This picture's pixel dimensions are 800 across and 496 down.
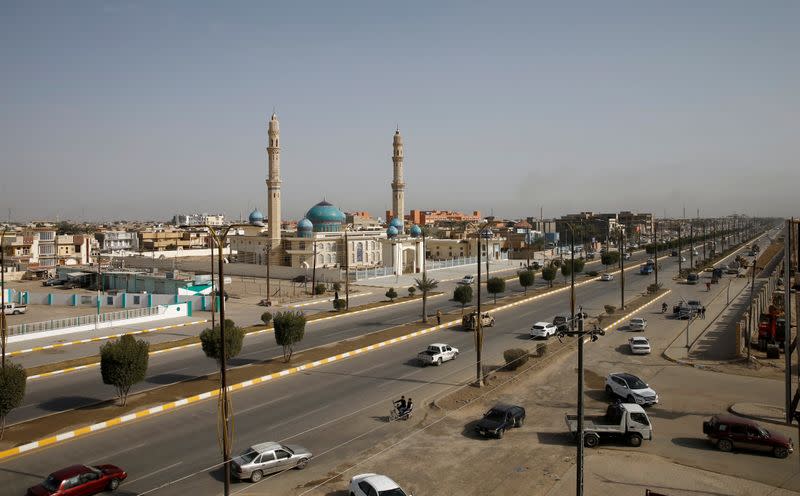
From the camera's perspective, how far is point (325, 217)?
7375 centimetres

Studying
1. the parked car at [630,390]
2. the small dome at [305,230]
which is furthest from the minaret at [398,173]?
the parked car at [630,390]

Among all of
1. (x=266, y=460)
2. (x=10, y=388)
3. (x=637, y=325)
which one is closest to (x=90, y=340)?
(x=10, y=388)

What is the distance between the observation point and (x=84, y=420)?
16938mm

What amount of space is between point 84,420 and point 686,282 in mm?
53346

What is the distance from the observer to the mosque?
6750 cm

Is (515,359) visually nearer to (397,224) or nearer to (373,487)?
(373,487)

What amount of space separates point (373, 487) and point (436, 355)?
1259 centimetres

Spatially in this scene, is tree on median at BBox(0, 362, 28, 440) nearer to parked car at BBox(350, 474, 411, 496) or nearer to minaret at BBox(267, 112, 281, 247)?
parked car at BBox(350, 474, 411, 496)

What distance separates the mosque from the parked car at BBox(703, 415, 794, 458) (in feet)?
159

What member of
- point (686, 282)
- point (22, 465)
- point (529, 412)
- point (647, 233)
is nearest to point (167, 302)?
point (22, 465)

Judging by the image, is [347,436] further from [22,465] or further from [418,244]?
[418,244]

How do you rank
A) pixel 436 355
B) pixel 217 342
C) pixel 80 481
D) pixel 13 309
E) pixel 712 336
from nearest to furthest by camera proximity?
pixel 80 481, pixel 217 342, pixel 436 355, pixel 712 336, pixel 13 309

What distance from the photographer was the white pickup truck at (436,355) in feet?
77.6

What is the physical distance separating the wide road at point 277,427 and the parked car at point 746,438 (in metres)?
8.24
